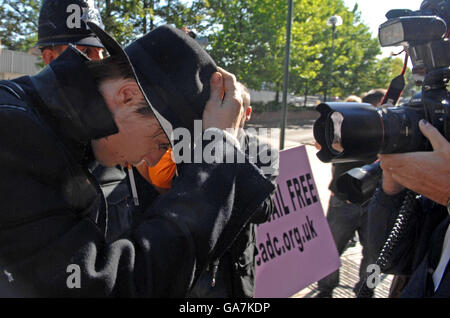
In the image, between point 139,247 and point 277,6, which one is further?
point 277,6

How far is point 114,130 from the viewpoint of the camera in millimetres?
1038

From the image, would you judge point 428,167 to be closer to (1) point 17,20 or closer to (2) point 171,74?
(2) point 171,74

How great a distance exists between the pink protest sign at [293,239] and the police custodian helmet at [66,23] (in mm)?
1863

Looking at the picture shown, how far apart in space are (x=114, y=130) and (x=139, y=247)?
0.34 meters

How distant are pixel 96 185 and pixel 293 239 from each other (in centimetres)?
228

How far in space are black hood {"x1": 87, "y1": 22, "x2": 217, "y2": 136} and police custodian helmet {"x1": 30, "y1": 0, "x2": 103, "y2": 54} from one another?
1.17m

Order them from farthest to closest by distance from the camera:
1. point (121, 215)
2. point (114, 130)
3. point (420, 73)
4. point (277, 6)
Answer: point (277, 6), point (121, 215), point (420, 73), point (114, 130)

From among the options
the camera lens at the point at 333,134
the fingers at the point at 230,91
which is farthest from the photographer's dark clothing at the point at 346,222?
the fingers at the point at 230,91

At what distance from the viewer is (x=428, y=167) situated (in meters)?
1.32

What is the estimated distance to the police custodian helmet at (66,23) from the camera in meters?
2.12

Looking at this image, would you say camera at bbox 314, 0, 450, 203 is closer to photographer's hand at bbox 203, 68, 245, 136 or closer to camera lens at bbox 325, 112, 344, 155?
camera lens at bbox 325, 112, 344, 155

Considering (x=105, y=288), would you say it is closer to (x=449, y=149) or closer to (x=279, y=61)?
(x=449, y=149)

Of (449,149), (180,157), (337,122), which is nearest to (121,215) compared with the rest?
(180,157)

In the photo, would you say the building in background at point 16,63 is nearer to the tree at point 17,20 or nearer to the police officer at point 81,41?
the tree at point 17,20
